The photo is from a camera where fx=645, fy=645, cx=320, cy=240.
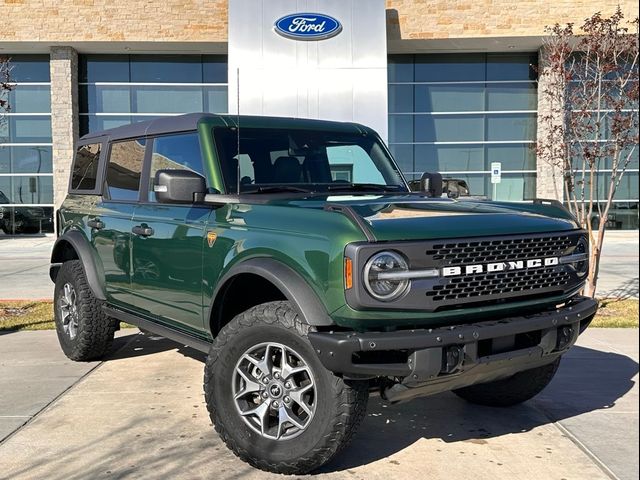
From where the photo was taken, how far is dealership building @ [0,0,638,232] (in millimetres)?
19578

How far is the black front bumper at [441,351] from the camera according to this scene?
3.01 meters

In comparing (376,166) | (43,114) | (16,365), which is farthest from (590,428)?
(43,114)

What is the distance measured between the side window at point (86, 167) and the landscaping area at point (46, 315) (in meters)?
2.21

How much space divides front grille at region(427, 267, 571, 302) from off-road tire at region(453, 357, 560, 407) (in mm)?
946

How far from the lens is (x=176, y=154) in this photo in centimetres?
458

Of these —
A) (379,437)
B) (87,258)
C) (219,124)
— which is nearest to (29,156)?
(87,258)

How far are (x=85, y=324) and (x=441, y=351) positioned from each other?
3.66 m

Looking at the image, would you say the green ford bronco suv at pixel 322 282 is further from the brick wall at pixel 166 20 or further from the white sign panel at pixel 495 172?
the brick wall at pixel 166 20

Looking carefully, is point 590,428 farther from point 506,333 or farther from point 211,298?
point 211,298

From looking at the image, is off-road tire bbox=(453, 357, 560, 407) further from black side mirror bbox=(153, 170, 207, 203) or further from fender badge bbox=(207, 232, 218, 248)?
black side mirror bbox=(153, 170, 207, 203)

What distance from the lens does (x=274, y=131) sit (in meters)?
4.58

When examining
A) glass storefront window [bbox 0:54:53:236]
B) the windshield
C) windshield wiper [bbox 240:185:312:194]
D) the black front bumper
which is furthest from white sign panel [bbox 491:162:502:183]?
the black front bumper

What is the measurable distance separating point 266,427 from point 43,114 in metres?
22.8

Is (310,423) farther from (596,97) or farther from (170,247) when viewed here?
(596,97)
